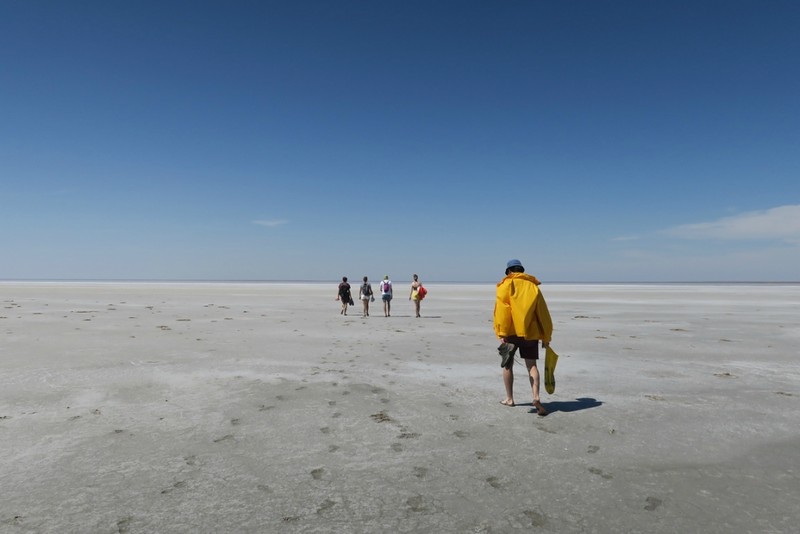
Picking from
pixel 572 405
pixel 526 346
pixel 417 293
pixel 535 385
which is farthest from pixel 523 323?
pixel 417 293

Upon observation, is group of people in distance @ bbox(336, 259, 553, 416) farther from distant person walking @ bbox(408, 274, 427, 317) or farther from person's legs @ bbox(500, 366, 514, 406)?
distant person walking @ bbox(408, 274, 427, 317)

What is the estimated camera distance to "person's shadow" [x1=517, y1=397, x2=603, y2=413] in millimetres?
7414

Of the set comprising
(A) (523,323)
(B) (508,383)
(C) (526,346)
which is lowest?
(B) (508,383)

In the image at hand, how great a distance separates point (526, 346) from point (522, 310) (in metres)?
0.61

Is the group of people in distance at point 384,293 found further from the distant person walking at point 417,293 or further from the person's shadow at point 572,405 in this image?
the person's shadow at point 572,405

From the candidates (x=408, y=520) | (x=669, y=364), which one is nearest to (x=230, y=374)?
(x=408, y=520)

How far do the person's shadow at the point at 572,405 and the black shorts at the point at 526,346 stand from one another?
908 millimetres

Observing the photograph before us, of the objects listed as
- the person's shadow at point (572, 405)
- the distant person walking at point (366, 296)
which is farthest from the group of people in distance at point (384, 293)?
the person's shadow at point (572, 405)

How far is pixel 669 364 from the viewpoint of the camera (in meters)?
11.1

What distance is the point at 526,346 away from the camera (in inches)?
283

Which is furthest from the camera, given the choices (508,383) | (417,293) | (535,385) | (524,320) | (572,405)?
(417,293)

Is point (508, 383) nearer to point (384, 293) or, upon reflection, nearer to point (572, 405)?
point (572, 405)

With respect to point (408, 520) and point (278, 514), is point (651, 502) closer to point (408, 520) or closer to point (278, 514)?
point (408, 520)

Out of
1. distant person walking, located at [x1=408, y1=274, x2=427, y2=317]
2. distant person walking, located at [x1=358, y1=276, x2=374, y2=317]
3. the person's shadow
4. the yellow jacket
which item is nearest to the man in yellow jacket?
the yellow jacket
